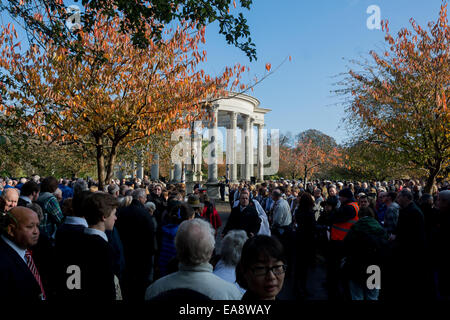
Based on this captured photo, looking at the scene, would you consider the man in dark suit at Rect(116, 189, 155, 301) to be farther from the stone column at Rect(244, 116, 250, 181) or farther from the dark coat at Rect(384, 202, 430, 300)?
the stone column at Rect(244, 116, 250, 181)

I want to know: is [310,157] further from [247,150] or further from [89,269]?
[89,269]

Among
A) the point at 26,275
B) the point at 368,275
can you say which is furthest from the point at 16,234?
the point at 368,275

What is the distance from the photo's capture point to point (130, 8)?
19.4ft

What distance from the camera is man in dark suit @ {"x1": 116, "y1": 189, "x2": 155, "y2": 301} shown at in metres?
6.01

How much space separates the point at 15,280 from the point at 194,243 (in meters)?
1.43

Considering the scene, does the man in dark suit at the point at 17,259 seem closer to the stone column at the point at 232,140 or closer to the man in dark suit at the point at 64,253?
the man in dark suit at the point at 64,253

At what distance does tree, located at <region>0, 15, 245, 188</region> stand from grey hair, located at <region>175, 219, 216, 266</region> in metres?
6.59

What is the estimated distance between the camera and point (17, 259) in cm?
295

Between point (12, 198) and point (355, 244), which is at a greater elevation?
point (12, 198)

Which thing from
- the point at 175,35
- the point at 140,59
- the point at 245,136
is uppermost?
the point at 245,136

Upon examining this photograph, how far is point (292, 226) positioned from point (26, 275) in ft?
22.9
